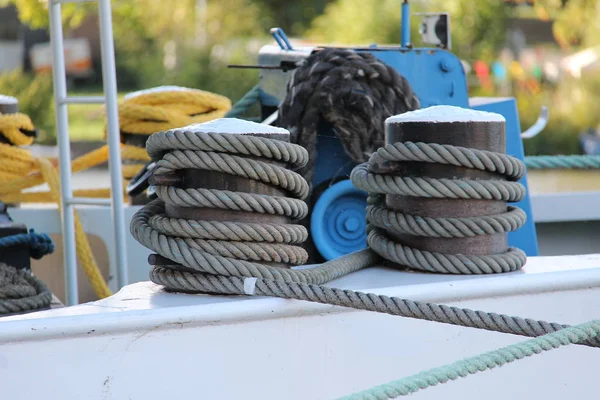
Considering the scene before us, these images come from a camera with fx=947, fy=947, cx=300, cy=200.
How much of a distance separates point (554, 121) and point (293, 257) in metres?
14.2

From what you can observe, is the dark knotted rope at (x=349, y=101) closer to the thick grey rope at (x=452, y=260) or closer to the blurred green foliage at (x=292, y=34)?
the thick grey rope at (x=452, y=260)

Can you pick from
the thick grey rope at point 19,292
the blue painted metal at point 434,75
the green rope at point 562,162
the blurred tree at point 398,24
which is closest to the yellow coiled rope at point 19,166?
the thick grey rope at point 19,292

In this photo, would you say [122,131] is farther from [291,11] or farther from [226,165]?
[291,11]

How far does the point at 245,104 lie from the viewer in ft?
11.7

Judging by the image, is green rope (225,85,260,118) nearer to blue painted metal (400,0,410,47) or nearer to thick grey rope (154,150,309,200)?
blue painted metal (400,0,410,47)

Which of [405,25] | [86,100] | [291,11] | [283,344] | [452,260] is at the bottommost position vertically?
[283,344]

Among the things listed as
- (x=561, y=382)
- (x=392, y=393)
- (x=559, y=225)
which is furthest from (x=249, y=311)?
(x=559, y=225)

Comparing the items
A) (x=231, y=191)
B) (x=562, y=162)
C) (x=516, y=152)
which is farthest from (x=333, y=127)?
(x=562, y=162)

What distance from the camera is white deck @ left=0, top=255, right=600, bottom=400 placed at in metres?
1.84

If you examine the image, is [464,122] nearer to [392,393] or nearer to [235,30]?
[392,393]

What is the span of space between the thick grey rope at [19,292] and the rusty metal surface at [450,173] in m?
0.92

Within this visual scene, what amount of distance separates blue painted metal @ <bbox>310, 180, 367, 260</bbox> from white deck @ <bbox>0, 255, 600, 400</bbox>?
56 centimetres

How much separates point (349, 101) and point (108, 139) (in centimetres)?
71

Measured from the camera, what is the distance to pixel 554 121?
15.6 meters
